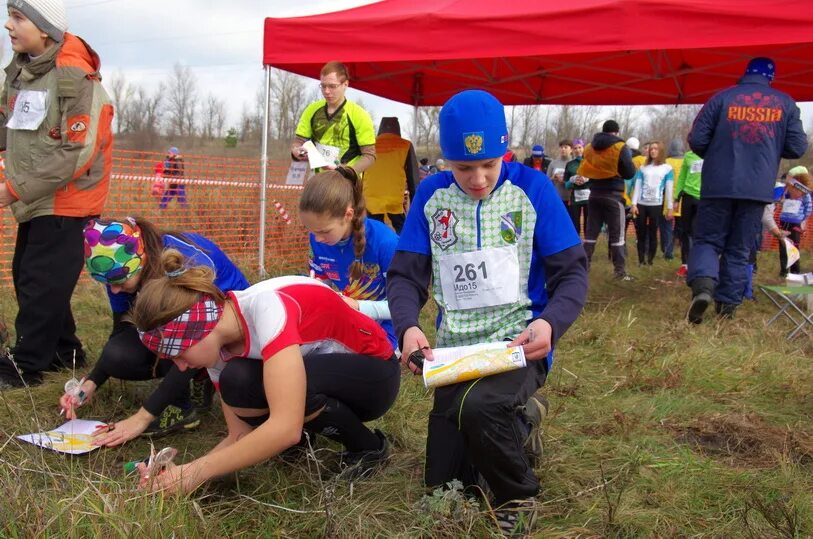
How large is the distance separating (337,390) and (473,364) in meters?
0.53

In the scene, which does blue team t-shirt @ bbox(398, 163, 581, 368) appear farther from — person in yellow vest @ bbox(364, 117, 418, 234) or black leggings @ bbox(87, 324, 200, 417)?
person in yellow vest @ bbox(364, 117, 418, 234)

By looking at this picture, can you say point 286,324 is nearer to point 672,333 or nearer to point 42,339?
point 42,339

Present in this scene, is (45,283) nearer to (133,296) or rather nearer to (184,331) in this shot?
(133,296)

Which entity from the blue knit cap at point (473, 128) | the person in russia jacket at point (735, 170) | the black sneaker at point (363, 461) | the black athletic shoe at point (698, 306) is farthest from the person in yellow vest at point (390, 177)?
the blue knit cap at point (473, 128)

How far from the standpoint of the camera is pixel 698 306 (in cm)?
445

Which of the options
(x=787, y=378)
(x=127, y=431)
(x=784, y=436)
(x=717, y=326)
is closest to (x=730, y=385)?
(x=787, y=378)

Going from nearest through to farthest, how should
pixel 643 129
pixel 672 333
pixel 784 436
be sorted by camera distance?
pixel 784 436, pixel 672 333, pixel 643 129

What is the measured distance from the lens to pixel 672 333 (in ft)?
13.5

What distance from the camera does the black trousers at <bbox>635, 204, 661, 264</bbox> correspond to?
8293mm

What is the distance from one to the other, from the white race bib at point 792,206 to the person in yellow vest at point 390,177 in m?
4.87

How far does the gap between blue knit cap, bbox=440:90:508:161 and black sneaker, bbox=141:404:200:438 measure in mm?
1428

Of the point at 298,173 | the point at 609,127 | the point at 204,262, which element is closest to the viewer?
the point at 204,262

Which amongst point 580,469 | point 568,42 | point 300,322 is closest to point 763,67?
point 568,42

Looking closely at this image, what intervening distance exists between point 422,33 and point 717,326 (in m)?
2.81
